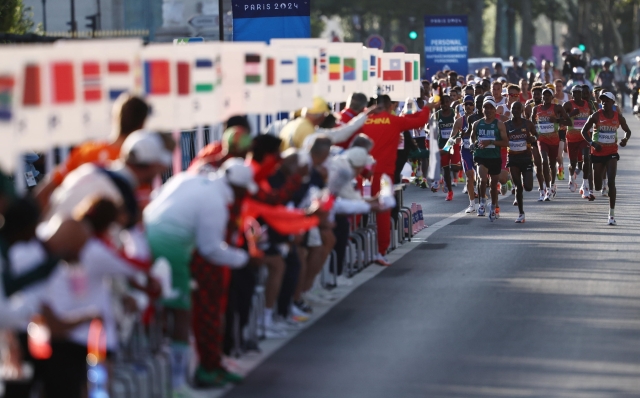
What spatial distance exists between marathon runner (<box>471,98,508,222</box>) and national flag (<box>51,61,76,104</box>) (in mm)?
12042

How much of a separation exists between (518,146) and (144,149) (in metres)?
13.3

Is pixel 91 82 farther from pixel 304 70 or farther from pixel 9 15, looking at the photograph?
pixel 9 15

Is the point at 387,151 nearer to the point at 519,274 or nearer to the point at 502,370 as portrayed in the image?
the point at 519,274

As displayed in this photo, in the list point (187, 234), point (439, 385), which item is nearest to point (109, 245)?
point (187, 234)

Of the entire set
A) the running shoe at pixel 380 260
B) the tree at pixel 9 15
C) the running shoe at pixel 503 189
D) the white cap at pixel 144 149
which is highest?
the tree at pixel 9 15

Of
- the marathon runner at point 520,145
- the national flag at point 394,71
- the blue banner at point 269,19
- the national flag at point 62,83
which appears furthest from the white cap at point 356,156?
the blue banner at point 269,19

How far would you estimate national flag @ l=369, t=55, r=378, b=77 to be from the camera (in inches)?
740

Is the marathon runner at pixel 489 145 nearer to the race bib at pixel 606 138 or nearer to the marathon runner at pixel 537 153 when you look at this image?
the race bib at pixel 606 138

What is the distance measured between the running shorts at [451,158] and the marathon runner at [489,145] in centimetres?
335

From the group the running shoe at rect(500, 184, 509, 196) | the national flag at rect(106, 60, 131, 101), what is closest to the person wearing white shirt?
the national flag at rect(106, 60, 131, 101)

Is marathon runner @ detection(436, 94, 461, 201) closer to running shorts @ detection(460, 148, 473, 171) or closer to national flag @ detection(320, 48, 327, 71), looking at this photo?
running shorts @ detection(460, 148, 473, 171)

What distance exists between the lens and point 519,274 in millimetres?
14953

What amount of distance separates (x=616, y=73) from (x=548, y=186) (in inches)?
1332

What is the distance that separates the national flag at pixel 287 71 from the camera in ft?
45.5
